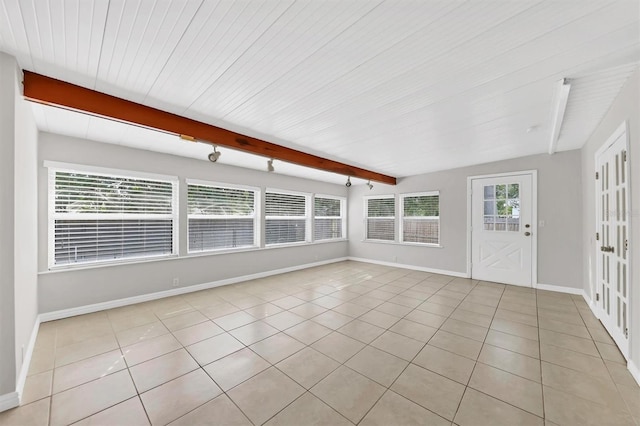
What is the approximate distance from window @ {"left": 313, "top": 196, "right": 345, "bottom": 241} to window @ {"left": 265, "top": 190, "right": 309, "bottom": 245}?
360 mm

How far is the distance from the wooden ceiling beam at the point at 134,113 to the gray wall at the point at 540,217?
373cm

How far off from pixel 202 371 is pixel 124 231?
9.05ft

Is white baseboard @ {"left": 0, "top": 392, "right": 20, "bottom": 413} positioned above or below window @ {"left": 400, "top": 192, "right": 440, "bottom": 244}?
below

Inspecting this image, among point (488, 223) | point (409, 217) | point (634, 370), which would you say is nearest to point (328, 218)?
point (409, 217)

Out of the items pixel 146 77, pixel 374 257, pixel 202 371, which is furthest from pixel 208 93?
pixel 374 257

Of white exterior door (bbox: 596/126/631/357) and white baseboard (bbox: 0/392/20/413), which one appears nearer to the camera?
white baseboard (bbox: 0/392/20/413)

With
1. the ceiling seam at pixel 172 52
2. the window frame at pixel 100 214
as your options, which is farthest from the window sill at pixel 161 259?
the ceiling seam at pixel 172 52

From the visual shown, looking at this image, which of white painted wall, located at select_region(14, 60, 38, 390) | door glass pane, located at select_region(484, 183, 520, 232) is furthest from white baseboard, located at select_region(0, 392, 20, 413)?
door glass pane, located at select_region(484, 183, 520, 232)

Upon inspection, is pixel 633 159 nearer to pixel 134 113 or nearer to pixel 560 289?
pixel 560 289

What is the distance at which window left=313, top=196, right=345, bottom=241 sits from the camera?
6918mm

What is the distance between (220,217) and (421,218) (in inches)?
185

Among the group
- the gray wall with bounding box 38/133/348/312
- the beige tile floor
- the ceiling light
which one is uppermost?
the ceiling light

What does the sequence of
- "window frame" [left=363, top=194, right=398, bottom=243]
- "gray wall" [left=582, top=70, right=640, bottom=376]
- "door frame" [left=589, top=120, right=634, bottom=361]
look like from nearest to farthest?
"gray wall" [left=582, top=70, right=640, bottom=376] < "door frame" [left=589, top=120, right=634, bottom=361] < "window frame" [left=363, top=194, right=398, bottom=243]

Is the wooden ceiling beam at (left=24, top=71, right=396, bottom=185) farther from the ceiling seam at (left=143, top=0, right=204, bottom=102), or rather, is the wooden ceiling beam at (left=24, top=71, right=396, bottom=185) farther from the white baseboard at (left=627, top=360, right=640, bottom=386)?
the white baseboard at (left=627, top=360, right=640, bottom=386)
